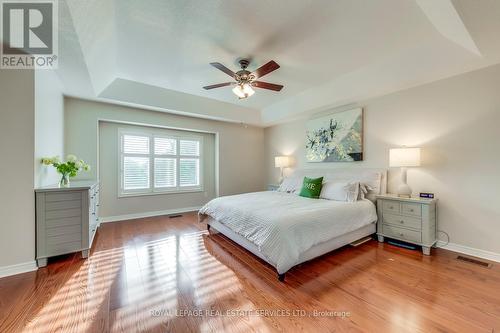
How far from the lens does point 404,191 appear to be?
298cm

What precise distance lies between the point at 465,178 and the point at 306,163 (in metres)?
2.62

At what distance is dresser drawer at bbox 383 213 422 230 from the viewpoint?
2.73m

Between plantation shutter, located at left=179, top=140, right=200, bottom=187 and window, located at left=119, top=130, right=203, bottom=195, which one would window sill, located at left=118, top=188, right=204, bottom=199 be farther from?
plantation shutter, located at left=179, top=140, right=200, bottom=187

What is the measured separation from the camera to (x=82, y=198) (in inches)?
99.3

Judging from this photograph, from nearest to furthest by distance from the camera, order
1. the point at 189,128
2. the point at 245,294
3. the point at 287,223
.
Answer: the point at 245,294
the point at 287,223
the point at 189,128

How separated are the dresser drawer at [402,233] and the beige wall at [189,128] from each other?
359cm

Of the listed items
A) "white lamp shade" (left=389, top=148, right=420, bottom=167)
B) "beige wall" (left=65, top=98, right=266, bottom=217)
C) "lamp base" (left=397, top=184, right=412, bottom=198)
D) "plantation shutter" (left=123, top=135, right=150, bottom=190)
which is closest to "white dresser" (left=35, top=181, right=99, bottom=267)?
"beige wall" (left=65, top=98, right=266, bottom=217)

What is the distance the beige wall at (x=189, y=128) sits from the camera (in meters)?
3.73

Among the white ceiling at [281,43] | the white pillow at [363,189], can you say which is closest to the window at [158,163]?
the white ceiling at [281,43]

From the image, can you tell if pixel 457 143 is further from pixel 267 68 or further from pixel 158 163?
pixel 158 163

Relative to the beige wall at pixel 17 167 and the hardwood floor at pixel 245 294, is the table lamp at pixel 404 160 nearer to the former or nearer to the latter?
the hardwood floor at pixel 245 294

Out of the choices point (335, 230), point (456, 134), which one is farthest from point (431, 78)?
point (335, 230)

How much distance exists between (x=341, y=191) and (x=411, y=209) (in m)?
0.92

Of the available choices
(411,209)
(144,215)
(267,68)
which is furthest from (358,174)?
(144,215)
